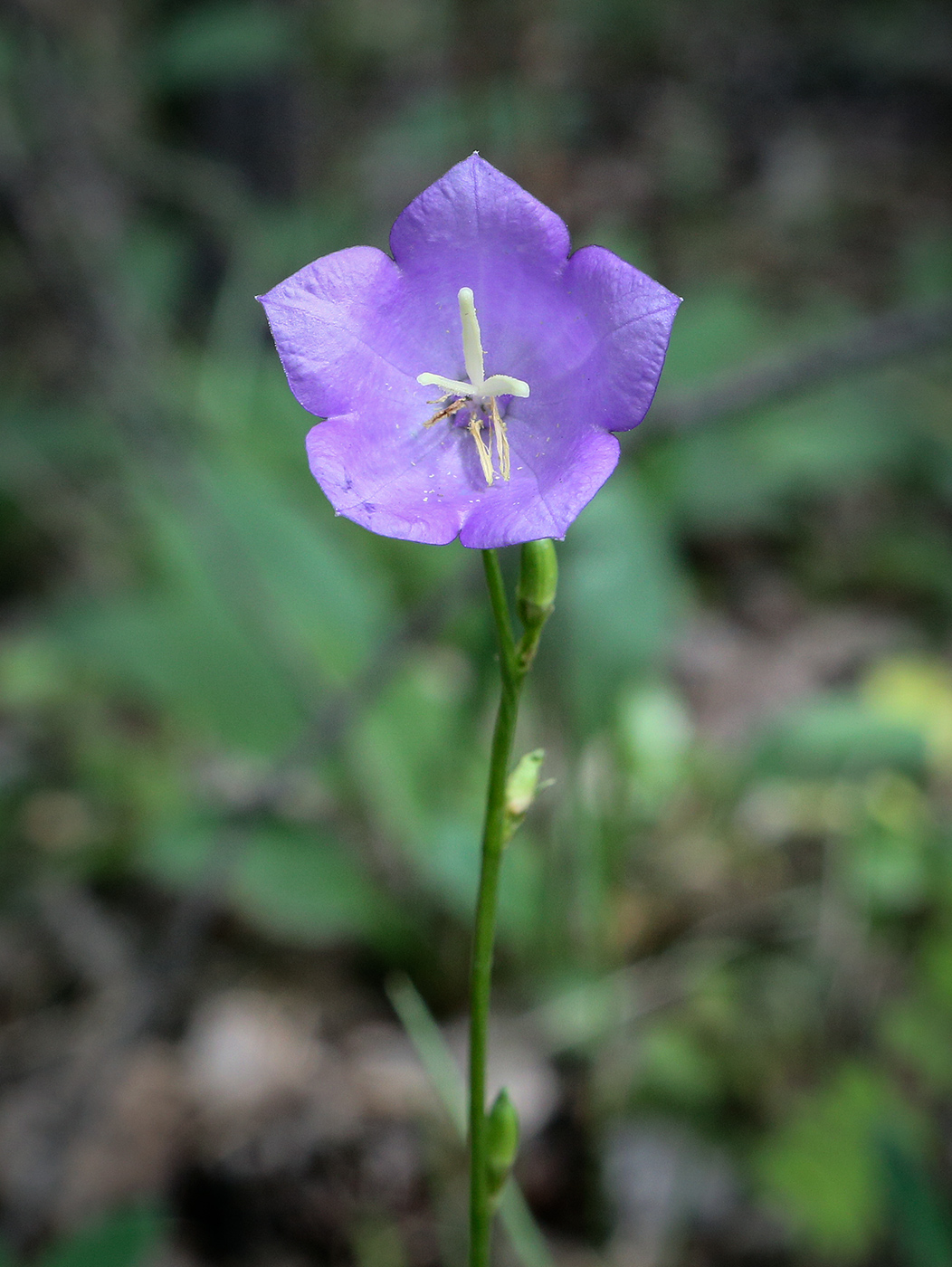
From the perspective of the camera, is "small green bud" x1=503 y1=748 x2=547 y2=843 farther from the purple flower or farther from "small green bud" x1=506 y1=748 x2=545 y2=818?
the purple flower

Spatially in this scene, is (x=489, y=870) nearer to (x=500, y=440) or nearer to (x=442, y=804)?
(x=500, y=440)

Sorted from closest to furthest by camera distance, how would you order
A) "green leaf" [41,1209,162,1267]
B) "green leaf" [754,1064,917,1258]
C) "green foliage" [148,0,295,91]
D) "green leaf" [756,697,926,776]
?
"green leaf" [41,1209,162,1267]
"green leaf" [754,1064,917,1258]
"green leaf" [756,697,926,776]
"green foliage" [148,0,295,91]

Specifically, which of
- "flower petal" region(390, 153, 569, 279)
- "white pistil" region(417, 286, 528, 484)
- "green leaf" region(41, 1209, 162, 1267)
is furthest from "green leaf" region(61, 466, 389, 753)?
"flower petal" region(390, 153, 569, 279)

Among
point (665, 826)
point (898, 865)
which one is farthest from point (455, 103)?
point (898, 865)

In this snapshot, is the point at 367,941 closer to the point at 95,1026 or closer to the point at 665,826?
the point at 95,1026

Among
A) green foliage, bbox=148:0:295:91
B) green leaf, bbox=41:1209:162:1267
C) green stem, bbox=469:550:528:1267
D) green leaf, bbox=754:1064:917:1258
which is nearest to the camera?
green stem, bbox=469:550:528:1267

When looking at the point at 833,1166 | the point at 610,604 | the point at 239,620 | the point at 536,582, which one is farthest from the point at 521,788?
the point at 239,620
